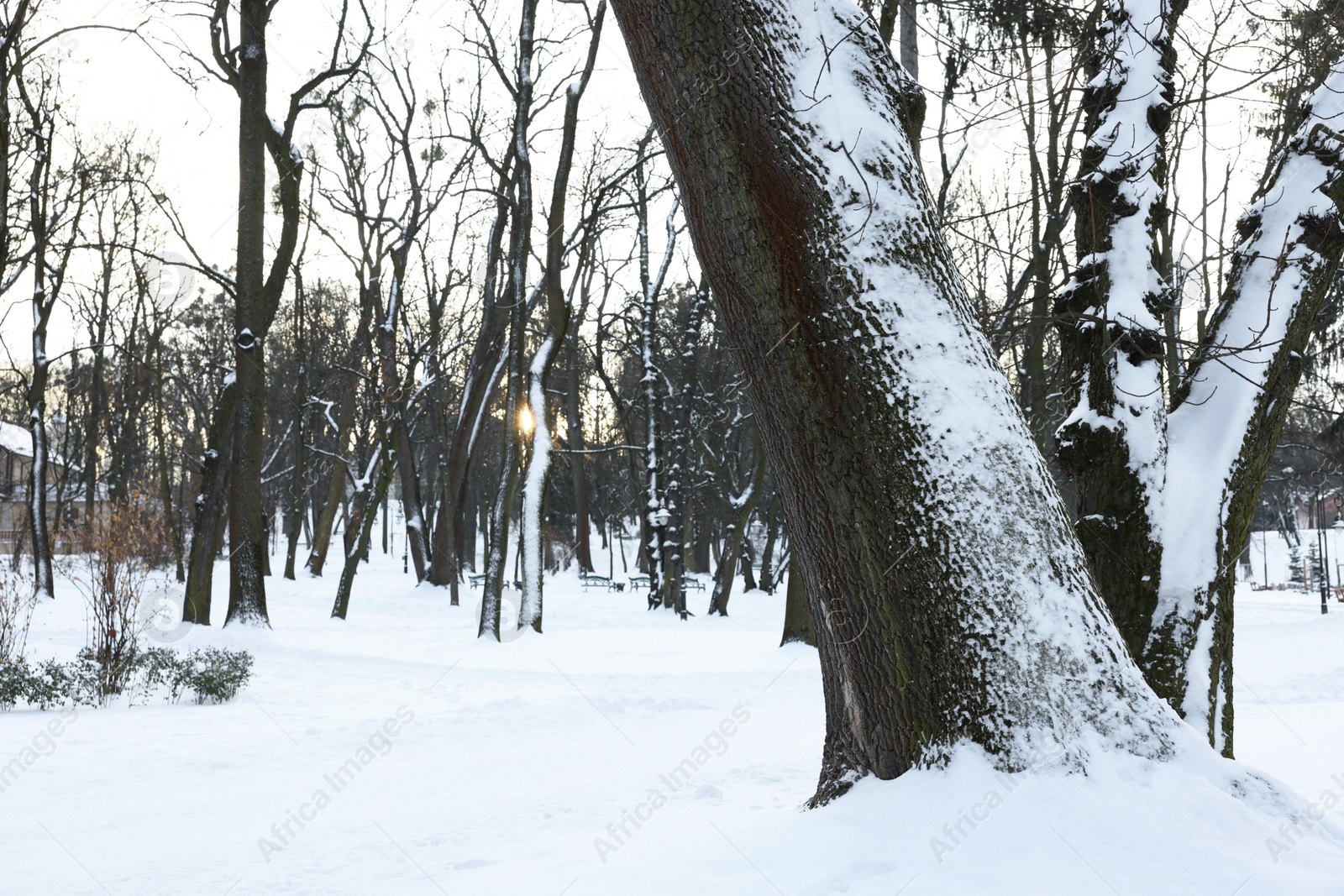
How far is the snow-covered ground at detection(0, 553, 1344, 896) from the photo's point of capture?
8.10 ft

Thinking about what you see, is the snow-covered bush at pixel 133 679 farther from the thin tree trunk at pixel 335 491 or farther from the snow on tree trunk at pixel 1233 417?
the thin tree trunk at pixel 335 491

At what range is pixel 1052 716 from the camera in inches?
103

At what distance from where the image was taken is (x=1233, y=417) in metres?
3.51

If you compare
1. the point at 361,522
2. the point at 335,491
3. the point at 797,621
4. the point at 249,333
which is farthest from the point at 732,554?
the point at 249,333

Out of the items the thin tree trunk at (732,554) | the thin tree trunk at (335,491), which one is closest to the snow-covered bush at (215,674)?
the thin tree trunk at (732,554)

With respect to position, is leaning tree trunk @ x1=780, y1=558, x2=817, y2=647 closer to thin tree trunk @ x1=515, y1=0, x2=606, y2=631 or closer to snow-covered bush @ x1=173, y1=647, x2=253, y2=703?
thin tree trunk @ x1=515, y1=0, x2=606, y2=631

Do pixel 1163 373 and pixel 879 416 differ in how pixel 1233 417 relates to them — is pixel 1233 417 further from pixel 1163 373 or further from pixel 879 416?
pixel 879 416

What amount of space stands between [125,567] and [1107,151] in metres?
8.44

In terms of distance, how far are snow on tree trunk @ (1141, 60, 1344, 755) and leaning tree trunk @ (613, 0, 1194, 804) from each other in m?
0.72

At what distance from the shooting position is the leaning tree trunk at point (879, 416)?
8.63ft

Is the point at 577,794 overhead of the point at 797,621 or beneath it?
overhead

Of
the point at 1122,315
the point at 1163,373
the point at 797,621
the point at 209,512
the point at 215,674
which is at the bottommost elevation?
the point at 797,621

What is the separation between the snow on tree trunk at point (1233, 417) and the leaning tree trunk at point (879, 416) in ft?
2.38

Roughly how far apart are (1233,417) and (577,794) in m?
3.69
